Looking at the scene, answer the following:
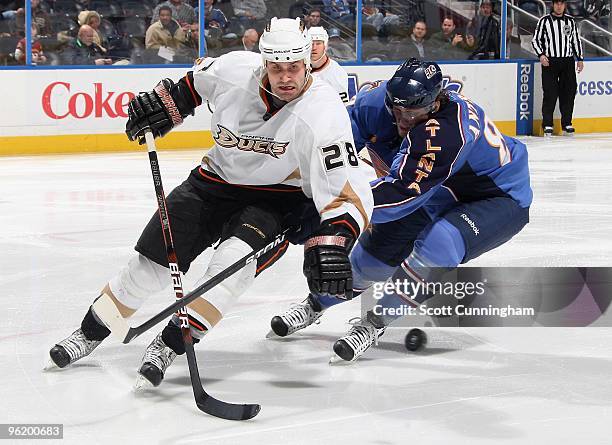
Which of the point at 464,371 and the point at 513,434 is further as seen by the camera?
the point at 464,371

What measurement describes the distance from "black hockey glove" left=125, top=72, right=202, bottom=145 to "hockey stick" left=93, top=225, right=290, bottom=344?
0.48 metres

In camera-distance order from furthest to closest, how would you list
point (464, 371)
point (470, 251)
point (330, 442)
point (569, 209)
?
point (569, 209) → point (470, 251) → point (464, 371) → point (330, 442)

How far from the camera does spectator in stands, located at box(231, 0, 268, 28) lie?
31.3 feet

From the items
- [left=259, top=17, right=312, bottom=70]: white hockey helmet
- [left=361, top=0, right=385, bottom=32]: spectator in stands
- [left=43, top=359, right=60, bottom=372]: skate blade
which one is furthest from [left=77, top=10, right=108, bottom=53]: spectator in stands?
[left=259, top=17, right=312, bottom=70]: white hockey helmet

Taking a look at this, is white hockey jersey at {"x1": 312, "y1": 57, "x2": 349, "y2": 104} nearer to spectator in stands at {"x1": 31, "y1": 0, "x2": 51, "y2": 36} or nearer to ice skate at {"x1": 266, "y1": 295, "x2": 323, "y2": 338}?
ice skate at {"x1": 266, "y1": 295, "x2": 323, "y2": 338}

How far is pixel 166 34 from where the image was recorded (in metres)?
9.35

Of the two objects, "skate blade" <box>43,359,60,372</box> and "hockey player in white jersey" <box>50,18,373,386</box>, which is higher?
"hockey player in white jersey" <box>50,18,373,386</box>

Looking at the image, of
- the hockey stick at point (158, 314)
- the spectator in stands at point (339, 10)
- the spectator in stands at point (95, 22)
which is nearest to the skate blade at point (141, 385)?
the hockey stick at point (158, 314)

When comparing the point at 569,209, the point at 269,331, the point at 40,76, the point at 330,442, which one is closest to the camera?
the point at 330,442

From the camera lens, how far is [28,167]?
812 centimetres

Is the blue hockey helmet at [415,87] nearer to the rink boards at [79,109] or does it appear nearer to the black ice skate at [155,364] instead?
the black ice skate at [155,364]

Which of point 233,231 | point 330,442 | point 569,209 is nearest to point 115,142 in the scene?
point 569,209

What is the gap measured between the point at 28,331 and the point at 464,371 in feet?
4.68

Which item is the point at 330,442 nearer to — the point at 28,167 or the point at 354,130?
the point at 354,130
